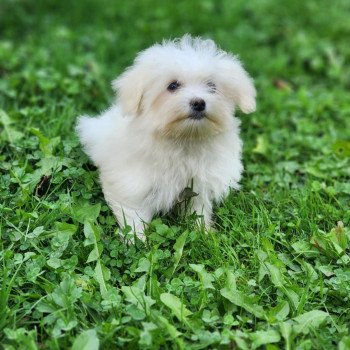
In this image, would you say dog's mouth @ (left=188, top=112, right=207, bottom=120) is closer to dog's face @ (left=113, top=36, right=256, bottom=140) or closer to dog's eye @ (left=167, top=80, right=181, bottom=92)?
dog's face @ (left=113, top=36, right=256, bottom=140)

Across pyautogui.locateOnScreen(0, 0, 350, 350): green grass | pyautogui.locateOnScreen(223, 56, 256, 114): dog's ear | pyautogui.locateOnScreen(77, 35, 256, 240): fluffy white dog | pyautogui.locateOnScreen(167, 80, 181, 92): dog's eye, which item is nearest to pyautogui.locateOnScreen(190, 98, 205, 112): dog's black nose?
pyautogui.locateOnScreen(77, 35, 256, 240): fluffy white dog

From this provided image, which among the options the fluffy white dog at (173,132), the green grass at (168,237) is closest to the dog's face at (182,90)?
the fluffy white dog at (173,132)

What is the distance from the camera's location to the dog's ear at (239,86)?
3.54 meters

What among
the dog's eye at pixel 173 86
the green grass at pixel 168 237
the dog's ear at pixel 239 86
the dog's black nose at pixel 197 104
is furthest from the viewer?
the dog's ear at pixel 239 86

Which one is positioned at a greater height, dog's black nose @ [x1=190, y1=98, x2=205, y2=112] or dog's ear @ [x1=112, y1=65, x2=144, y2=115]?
dog's black nose @ [x1=190, y1=98, x2=205, y2=112]

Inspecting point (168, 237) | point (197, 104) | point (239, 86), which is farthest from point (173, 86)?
point (168, 237)

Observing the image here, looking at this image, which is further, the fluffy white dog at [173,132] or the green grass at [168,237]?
the fluffy white dog at [173,132]

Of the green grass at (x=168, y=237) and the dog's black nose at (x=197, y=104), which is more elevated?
the dog's black nose at (x=197, y=104)

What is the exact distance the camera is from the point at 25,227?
342 centimetres

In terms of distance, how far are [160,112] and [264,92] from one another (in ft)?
7.77

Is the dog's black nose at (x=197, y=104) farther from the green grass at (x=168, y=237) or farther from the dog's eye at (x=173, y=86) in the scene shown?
the green grass at (x=168, y=237)

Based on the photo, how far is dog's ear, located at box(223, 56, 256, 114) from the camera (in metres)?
3.54

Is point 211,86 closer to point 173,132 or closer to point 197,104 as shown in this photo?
point 197,104

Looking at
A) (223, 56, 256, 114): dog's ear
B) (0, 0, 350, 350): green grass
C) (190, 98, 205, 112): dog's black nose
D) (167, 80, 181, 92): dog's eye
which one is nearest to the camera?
(0, 0, 350, 350): green grass
